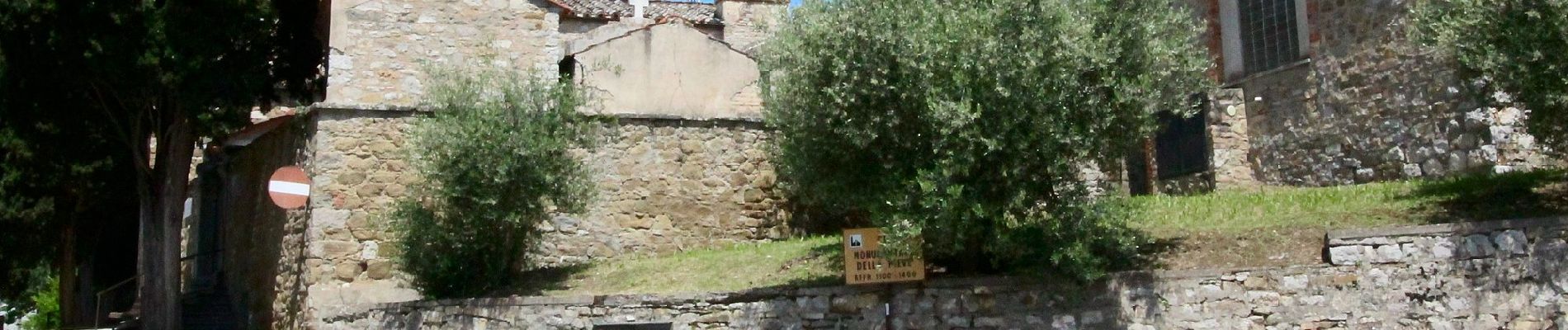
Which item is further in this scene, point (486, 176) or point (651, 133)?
point (651, 133)

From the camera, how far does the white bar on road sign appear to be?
15477 millimetres

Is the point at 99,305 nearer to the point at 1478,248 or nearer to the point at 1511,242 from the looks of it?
the point at 1478,248

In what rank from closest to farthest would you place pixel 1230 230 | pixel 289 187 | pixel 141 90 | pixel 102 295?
pixel 1230 230, pixel 289 187, pixel 141 90, pixel 102 295

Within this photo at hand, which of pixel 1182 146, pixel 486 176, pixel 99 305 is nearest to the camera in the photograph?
pixel 486 176

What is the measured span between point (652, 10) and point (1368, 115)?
56.6 ft

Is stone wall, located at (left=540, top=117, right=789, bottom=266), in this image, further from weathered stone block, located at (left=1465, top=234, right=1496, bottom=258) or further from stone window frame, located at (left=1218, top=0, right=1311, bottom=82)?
weathered stone block, located at (left=1465, top=234, right=1496, bottom=258)

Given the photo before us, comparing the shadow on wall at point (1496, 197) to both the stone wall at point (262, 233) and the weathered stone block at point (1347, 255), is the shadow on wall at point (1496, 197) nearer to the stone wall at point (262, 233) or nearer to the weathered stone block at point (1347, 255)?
the weathered stone block at point (1347, 255)

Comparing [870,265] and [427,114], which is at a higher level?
[427,114]

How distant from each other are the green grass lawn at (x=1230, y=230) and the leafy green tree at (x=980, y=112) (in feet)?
4.04

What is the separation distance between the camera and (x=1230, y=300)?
12695mm

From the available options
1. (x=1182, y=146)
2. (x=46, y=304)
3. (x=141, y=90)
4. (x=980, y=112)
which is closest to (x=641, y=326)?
(x=980, y=112)

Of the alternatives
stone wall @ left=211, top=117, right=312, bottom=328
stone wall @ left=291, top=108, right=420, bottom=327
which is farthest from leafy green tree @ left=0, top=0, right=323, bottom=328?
stone wall @ left=291, top=108, right=420, bottom=327

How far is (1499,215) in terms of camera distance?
13.0 metres

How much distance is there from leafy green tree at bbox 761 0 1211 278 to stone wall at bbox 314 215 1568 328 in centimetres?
42
